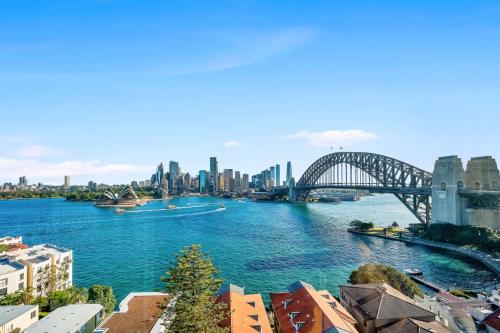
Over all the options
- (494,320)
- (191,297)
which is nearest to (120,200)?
(191,297)

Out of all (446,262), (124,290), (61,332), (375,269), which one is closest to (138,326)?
(61,332)

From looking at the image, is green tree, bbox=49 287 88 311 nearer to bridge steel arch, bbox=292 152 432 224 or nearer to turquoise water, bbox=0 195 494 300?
turquoise water, bbox=0 195 494 300

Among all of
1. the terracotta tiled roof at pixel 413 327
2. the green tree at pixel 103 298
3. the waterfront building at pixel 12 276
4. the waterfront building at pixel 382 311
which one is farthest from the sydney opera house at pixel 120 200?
the terracotta tiled roof at pixel 413 327

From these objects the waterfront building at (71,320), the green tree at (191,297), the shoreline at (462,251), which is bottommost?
the shoreline at (462,251)

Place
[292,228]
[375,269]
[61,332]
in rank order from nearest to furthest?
[61,332] < [375,269] < [292,228]

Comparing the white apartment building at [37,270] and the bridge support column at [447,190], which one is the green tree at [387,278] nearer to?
the white apartment building at [37,270]

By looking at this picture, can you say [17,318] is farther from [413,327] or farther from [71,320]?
[413,327]

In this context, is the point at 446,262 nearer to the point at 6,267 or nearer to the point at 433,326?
the point at 433,326

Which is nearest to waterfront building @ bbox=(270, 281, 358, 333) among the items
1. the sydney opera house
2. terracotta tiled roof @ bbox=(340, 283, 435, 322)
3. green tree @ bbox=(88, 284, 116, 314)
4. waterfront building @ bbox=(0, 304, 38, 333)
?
terracotta tiled roof @ bbox=(340, 283, 435, 322)
